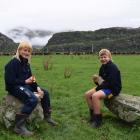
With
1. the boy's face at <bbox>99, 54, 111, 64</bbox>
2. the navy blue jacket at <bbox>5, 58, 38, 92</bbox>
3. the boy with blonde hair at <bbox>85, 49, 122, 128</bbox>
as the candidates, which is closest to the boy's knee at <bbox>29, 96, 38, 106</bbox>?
the navy blue jacket at <bbox>5, 58, 38, 92</bbox>

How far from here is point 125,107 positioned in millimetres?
10961

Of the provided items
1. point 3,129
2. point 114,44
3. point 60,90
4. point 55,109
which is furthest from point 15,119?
point 114,44

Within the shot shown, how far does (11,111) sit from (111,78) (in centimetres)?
257

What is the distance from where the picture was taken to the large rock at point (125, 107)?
10844 mm

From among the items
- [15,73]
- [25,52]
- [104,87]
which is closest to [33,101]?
[15,73]

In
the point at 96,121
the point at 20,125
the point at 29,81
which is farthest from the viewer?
the point at 96,121

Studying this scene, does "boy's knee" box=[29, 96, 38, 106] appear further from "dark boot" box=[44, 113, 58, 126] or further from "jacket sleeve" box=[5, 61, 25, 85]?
"dark boot" box=[44, 113, 58, 126]

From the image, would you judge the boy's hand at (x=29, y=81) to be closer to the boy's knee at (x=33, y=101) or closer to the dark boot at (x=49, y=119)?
the boy's knee at (x=33, y=101)

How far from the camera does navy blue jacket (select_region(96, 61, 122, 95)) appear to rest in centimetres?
1111

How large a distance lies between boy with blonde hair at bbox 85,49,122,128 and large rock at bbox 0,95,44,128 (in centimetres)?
137

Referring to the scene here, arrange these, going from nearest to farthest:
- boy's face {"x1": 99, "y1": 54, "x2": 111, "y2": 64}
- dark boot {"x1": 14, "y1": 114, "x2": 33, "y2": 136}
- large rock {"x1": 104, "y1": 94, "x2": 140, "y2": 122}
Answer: dark boot {"x1": 14, "y1": 114, "x2": 33, "y2": 136} → large rock {"x1": 104, "y1": 94, "x2": 140, "y2": 122} → boy's face {"x1": 99, "y1": 54, "x2": 111, "y2": 64}

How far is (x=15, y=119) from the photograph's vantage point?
1020 centimetres

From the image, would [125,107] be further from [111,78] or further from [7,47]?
[7,47]

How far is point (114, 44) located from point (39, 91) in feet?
405
